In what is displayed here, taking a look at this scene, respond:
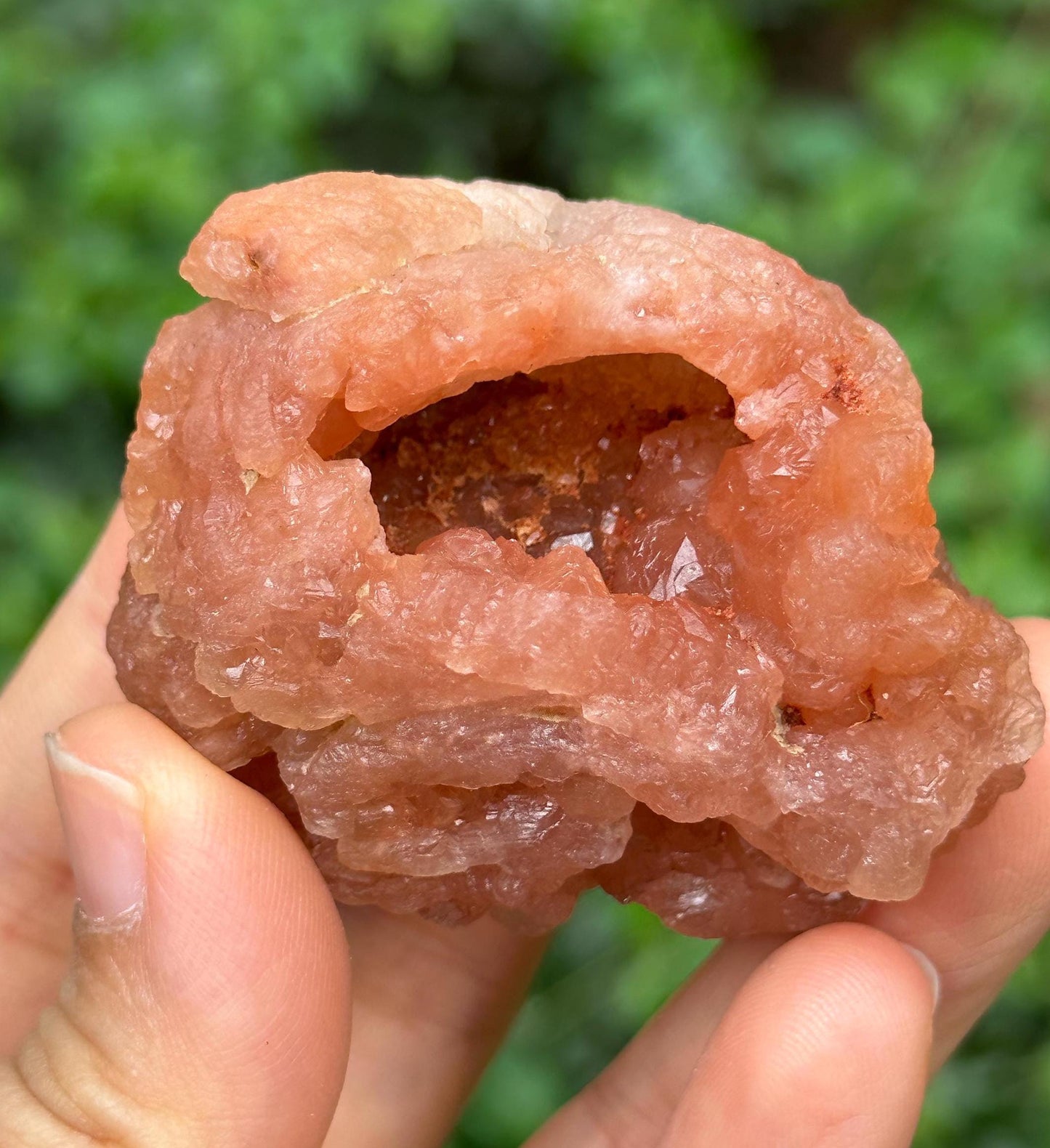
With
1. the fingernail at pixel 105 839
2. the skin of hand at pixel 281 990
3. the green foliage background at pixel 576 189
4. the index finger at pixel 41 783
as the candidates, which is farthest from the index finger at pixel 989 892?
the index finger at pixel 41 783

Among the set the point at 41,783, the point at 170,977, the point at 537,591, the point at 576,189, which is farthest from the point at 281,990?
the point at 576,189

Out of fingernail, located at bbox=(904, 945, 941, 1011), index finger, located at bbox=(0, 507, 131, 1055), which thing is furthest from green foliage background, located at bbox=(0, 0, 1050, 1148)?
fingernail, located at bbox=(904, 945, 941, 1011)

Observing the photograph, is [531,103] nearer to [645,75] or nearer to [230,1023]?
[645,75]

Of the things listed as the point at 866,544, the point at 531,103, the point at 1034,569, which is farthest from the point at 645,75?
the point at 866,544

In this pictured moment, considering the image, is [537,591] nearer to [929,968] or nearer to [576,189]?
[929,968]

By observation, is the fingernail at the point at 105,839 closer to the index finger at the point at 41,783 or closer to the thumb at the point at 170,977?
the thumb at the point at 170,977

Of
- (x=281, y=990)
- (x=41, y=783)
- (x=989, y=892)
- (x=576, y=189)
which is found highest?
(x=576, y=189)
